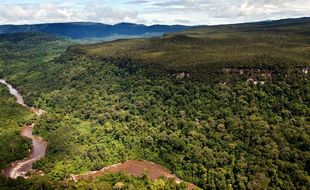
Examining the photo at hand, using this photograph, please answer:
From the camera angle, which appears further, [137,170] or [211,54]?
[211,54]

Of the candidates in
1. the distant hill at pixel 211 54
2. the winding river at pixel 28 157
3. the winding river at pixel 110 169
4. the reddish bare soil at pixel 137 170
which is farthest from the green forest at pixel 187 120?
the winding river at pixel 28 157

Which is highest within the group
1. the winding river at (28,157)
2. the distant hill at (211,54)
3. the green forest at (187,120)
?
the distant hill at (211,54)

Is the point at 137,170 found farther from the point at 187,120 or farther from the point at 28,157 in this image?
the point at 28,157

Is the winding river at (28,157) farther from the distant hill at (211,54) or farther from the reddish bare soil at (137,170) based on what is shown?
Answer: the distant hill at (211,54)

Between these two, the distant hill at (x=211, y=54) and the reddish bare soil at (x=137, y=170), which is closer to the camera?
the reddish bare soil at (x=137, y=170)


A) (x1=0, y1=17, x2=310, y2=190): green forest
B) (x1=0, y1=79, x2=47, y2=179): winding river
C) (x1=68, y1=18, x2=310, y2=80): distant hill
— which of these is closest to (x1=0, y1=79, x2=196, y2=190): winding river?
(x1=0, y1=79, x2=47, y2=179): winding river

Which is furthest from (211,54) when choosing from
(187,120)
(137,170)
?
(137,170)

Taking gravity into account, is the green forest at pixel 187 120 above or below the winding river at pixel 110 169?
above

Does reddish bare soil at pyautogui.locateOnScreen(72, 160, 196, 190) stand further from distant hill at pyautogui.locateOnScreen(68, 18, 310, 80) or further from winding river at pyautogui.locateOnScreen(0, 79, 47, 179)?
distant hill at pyautogui.locateOnScreen(68, 18, 310, 80)

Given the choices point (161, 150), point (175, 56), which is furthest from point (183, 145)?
point (175, 56)

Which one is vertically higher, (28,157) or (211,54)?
(211,54)
